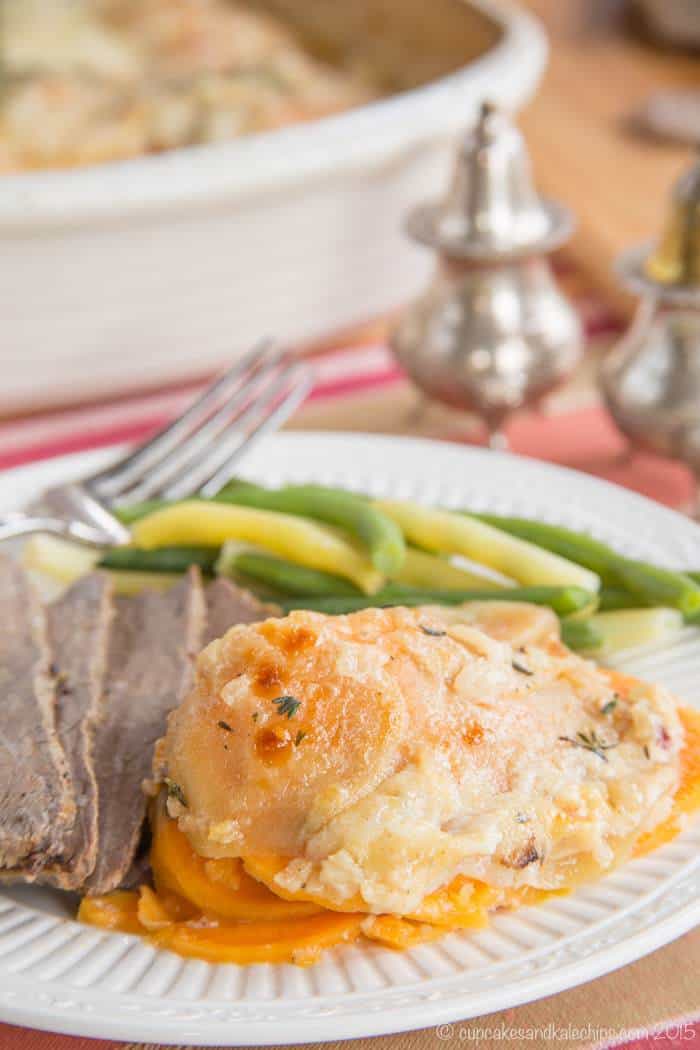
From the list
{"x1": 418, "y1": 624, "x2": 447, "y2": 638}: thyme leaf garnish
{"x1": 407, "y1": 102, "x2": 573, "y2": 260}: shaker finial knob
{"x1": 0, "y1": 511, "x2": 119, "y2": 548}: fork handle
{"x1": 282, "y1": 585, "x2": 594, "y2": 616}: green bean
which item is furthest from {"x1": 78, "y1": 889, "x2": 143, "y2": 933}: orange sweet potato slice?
{"x1": 407, "y1": 102, "x2": 573, "y2": 260}: shaker finial knob

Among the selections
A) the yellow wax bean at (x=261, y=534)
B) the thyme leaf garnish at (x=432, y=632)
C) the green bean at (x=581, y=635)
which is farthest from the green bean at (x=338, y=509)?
the thyme leaf garnish at (x=432, y=632)

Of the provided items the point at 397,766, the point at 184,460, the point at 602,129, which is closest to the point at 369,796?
the point at 397,766

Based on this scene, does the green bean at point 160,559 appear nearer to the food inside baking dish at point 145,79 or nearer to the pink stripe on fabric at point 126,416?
the pink stripe on fabric at point 126,416

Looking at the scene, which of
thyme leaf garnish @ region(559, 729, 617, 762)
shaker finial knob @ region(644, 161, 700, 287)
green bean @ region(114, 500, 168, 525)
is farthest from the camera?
shaker finial knob @ region(644, 161, 700, 287)

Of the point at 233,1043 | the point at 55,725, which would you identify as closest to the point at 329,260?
the point at 55,725

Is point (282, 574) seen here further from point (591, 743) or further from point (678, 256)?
point (678, 256)

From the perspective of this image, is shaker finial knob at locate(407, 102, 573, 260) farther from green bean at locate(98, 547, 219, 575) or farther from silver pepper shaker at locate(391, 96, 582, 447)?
green bean at locate(98, 547, 219, 575)
